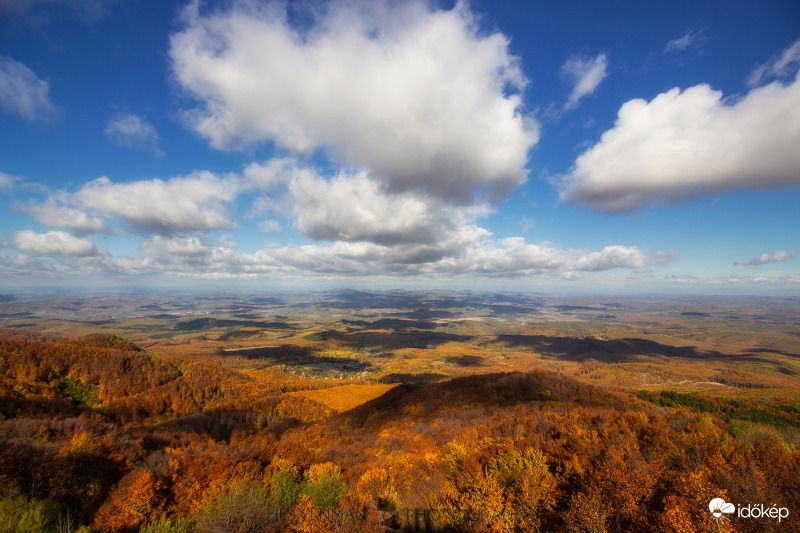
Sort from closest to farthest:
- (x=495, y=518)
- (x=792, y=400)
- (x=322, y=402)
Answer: (x=495, y=518) < (x=792, y=400) < (x=322, y=402)

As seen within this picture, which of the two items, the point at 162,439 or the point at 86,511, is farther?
the point at 162,439

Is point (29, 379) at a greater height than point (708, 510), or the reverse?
point (708, 510)

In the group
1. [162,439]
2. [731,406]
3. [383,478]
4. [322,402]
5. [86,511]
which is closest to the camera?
[86,511]

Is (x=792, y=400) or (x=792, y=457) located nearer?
(x=792, y=457)

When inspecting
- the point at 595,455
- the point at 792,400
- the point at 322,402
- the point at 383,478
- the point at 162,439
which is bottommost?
the point at 322,402

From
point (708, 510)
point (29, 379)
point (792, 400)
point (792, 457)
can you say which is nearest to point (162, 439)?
point (29, 379)

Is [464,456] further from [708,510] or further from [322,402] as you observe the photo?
[322,402]

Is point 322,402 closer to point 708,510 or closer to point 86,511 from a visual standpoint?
point 86,511

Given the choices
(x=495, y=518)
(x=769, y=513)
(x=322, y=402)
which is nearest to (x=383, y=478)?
(x=495, y=518)

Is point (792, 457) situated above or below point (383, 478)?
above
